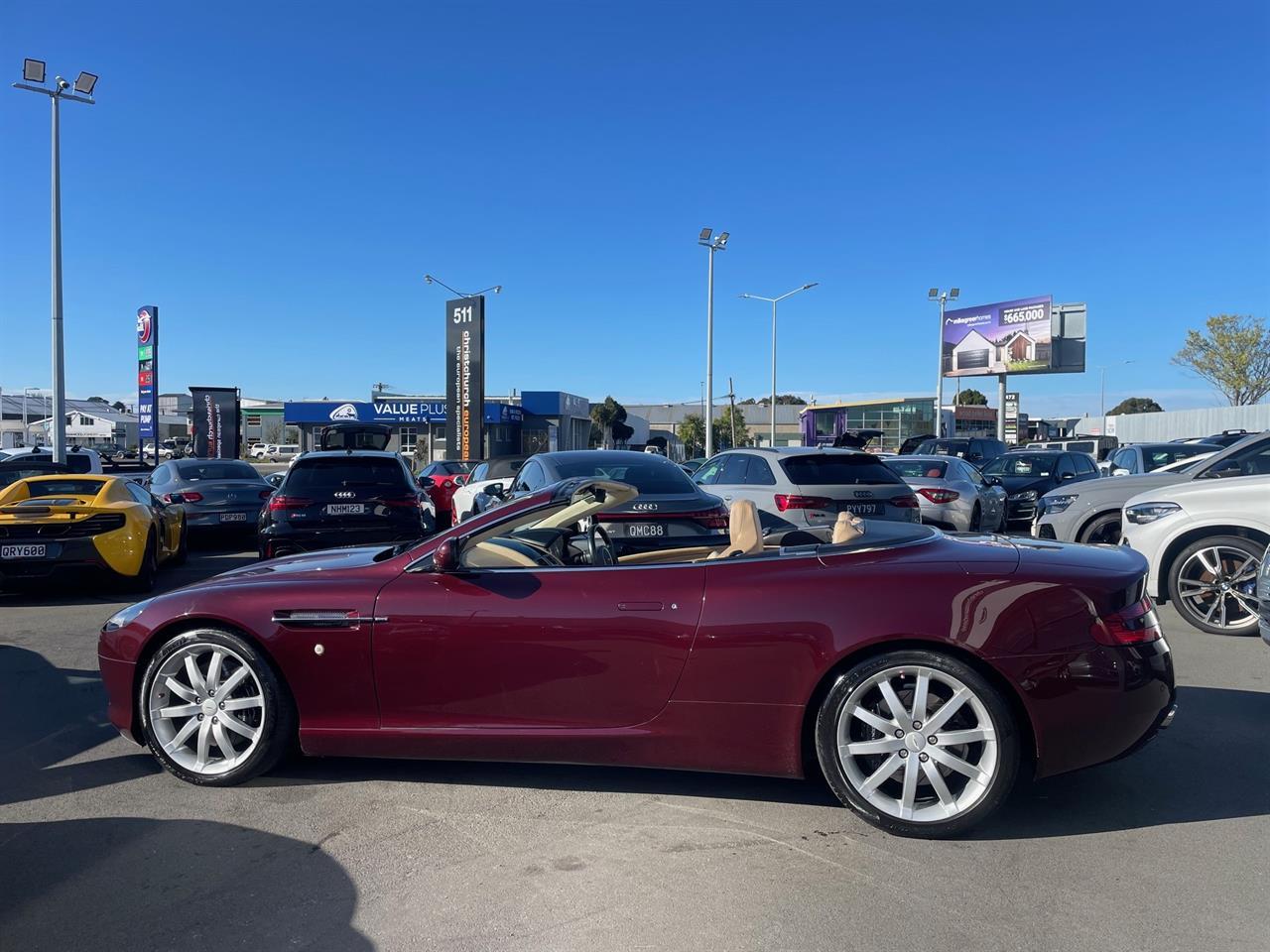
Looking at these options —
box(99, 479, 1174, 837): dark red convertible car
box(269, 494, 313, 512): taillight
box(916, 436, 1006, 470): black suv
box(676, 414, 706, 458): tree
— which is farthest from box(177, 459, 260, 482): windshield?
box(676, 414, 706, 458): tree

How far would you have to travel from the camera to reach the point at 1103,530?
952cm

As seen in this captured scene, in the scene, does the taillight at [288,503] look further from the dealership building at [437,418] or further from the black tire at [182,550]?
the dealership building at [437,418]

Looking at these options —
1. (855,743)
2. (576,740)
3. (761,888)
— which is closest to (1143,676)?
(855,743)

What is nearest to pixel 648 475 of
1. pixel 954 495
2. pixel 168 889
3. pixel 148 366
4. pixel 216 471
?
pixel 168 889

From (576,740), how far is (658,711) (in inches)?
15.1

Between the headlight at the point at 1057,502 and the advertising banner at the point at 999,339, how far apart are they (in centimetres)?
4005

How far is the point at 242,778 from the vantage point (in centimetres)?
414

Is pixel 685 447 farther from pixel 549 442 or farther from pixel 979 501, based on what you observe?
pixel 979 501

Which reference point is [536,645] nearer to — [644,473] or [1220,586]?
[644,473]

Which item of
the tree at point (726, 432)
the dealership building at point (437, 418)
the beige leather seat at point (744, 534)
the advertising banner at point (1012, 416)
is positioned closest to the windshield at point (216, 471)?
the beige leather seat at point (744, 534)

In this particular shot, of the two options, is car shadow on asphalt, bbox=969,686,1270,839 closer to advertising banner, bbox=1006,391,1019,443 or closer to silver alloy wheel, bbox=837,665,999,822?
silver alloy wheel, bbox=837,665,999,822

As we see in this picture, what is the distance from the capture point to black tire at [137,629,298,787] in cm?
407

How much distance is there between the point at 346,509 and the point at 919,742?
24.5ft

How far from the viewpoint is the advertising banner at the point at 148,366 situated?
95.8 ft
